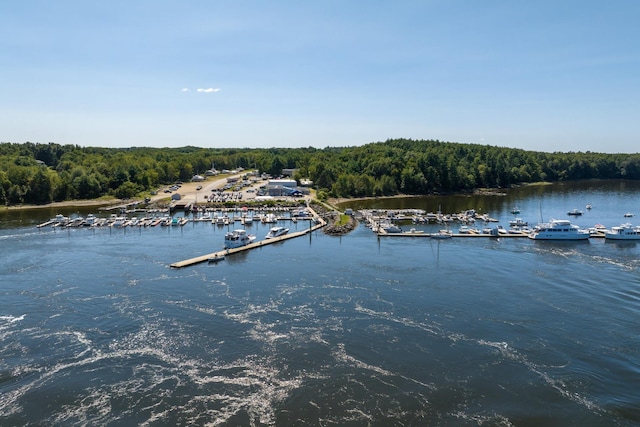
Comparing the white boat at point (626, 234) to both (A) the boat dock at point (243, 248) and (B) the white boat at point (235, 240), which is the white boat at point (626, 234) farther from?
(B) the white boat at point (235, 240)

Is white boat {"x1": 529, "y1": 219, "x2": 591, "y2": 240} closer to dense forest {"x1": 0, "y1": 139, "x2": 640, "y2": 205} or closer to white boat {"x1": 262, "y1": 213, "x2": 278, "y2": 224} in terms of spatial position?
white boat {"x1": 262, "y1": 213, "x2": 278, "y2": 224}

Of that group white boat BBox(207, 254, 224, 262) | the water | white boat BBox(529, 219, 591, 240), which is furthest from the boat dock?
white boat BBox(529, 219, 591, 240)

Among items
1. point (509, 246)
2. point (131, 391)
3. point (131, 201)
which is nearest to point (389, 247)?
point (509, 246)

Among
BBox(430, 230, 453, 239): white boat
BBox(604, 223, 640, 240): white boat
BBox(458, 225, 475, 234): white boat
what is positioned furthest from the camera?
BBox(458, 225, 475, 234): white boat

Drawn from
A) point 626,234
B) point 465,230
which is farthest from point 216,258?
point 626,234

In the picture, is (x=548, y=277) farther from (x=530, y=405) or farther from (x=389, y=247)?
(x=530, y=405)

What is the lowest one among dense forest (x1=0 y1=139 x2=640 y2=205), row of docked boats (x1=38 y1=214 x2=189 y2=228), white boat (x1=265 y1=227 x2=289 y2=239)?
white boat (x1=265 y1=227 x2=289 y2=239)
